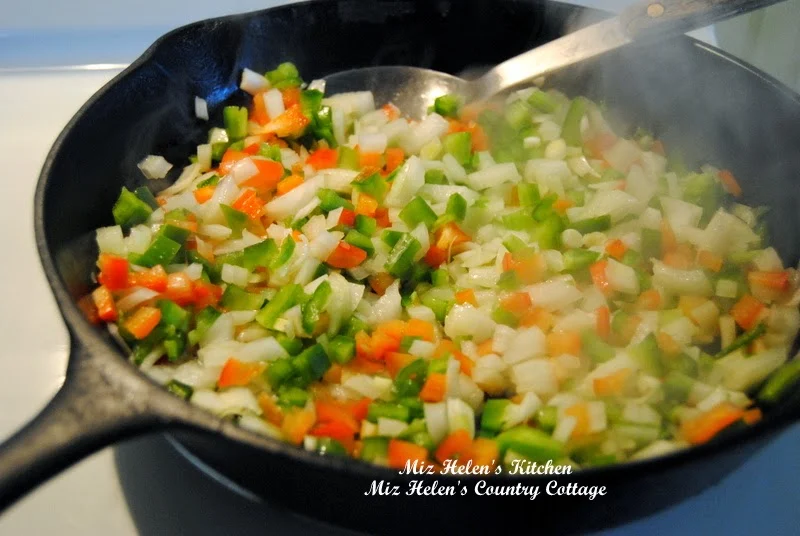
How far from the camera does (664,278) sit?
1.34m

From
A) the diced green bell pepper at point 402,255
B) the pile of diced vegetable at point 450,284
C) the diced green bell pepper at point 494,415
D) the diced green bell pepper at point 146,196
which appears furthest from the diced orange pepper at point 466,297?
the diced green bell pepper at point 146,196

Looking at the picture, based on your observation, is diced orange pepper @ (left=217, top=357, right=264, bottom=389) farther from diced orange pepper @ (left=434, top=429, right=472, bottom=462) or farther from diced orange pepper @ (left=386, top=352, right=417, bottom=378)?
diced orange pepper @ (left=434, top=429, right=472, bottom=462)

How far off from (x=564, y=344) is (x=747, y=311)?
1.19ft

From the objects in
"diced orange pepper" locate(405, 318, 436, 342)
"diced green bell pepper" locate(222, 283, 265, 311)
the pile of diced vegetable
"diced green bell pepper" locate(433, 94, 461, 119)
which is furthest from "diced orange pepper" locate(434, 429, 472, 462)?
"diced green bell pepper" locate(433, 94, 461, 119)

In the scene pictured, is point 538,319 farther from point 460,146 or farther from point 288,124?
point 288,124

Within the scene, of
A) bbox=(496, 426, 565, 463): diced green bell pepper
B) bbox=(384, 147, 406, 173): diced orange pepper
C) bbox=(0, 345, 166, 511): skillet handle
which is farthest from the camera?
bbox=(384, 147, 406, 173): diced orange pepper

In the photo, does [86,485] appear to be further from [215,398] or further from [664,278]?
[664,278]

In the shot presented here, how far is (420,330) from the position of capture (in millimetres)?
1243

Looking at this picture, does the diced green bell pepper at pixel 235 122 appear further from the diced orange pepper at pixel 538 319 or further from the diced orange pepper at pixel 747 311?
the diced orange pepper at pixel 747 311

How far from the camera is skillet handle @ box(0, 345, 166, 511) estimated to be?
0.78 m

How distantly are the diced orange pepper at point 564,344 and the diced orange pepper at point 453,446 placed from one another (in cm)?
25

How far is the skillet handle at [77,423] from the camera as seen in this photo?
2.55 feet

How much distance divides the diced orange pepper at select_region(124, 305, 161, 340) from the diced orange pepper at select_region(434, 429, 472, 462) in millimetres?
523

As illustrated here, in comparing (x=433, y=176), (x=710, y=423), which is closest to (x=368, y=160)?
(x=433, y=176)
